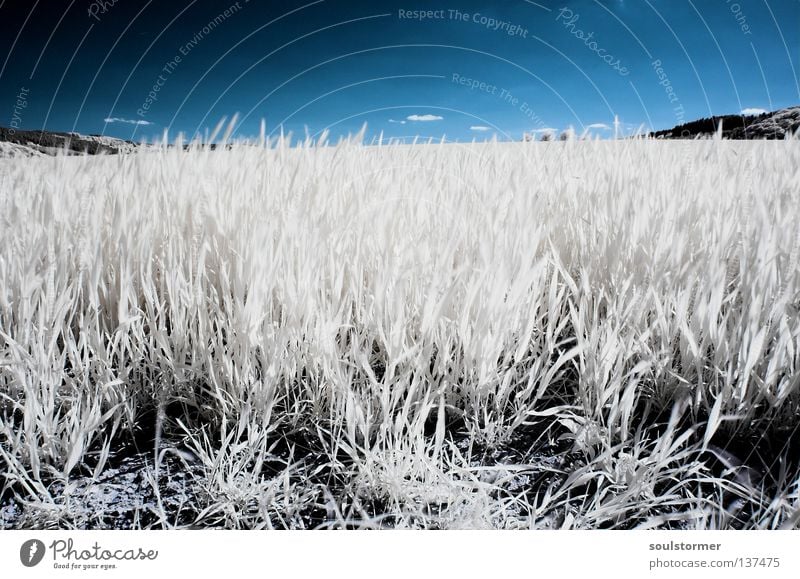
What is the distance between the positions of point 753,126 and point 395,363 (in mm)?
1500

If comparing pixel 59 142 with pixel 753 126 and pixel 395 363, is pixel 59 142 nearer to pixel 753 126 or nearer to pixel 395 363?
pixel 395 363

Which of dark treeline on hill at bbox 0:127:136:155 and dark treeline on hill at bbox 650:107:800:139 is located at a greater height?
dark treeline on hill at bbox 650:107:800:139

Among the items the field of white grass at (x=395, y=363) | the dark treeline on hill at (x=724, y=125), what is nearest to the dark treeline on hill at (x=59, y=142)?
the field of white grass at (x=395, y=363)

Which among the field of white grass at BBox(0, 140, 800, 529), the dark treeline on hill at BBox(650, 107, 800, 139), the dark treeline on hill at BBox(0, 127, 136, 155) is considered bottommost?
the field of white grass at BBox(0, 140, 800, 529)

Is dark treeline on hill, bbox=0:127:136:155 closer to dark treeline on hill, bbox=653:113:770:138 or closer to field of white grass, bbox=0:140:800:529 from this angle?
field of white grass, bbox=0:140:800:529

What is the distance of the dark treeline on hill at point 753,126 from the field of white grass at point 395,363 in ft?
1.80

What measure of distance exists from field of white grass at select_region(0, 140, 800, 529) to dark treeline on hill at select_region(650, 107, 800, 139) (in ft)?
1.80

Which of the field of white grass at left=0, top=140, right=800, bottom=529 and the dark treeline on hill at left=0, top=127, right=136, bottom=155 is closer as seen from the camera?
the field of white grass at left=0, top=140, right=800, bottom=529

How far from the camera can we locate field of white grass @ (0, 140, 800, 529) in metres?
0.60

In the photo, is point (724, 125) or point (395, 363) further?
point (724, 125)

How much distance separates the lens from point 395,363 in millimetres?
604

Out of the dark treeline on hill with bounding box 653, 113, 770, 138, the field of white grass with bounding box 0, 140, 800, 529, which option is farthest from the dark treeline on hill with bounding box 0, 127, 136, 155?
the dark treeline on hill with bounding box 653, 113, 770, 138

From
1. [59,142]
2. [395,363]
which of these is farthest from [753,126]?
[59,142]
